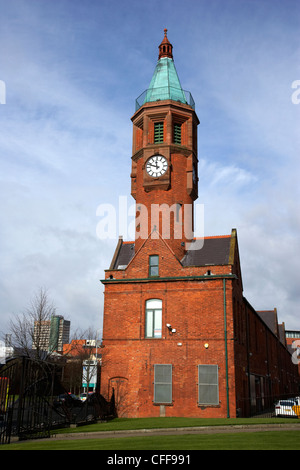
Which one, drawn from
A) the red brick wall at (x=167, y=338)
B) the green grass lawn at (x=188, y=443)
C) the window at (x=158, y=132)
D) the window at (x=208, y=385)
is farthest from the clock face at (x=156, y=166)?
the green grass lawn at (x=188, y=443)

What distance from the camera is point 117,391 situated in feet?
84.6

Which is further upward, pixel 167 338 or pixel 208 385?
pixel 167 338

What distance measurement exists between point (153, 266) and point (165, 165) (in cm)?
730

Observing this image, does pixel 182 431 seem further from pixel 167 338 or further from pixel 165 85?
pixel 165 85

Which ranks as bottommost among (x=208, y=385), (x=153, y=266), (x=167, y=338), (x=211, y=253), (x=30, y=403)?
(x=30, y=403)

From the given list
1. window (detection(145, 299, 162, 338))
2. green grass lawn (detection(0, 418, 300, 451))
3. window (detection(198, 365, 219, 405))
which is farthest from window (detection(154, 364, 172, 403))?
green grass lawn (detection(0, 418, 300, 451))

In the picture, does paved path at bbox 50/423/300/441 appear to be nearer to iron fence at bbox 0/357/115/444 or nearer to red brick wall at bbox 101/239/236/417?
iron fence at bbox 0/357/115/444

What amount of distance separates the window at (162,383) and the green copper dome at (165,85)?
61.8 ft

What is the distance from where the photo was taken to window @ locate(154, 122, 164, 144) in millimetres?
31297

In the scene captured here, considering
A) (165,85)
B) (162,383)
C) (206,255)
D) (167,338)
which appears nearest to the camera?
(162,383)

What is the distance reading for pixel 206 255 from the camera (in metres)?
Answer: 28.5

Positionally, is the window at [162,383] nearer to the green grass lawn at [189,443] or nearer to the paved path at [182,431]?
the paved path at [182,431]

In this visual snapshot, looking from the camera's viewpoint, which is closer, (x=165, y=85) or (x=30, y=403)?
(x=30, y=403)

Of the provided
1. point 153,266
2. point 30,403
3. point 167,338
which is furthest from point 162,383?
point 30,403
